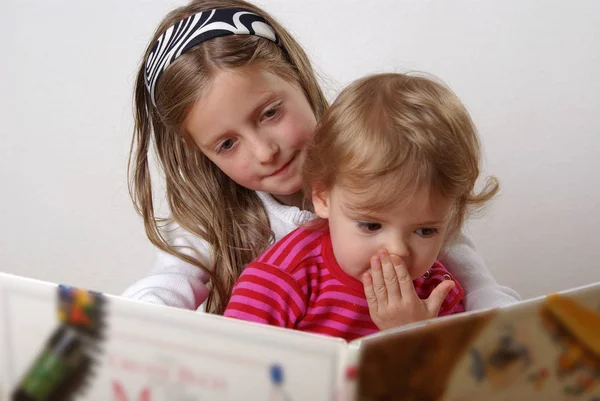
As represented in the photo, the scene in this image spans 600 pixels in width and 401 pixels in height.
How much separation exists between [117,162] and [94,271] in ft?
0.91

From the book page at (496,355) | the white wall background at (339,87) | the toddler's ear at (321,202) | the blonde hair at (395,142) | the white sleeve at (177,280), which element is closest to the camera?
the book page at (496,355)

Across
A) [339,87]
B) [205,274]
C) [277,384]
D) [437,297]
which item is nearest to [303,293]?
[437,297]

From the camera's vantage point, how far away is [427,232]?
0.92 m

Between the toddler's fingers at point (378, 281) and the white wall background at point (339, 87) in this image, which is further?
the white wall background at point (339, 87)

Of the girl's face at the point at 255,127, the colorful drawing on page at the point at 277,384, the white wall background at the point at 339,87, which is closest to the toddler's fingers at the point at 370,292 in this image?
the girl's face at the point at 255,127

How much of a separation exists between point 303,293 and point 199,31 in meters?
A: 0.36

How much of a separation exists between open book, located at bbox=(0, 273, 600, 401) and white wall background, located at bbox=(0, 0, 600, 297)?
0.99 metres

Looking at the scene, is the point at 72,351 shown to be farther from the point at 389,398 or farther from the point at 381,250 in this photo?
the point at 381,250

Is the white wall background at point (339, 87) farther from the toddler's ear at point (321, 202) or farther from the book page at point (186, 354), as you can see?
the book page at point (186, 354)

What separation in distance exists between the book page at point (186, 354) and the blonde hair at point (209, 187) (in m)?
0.49

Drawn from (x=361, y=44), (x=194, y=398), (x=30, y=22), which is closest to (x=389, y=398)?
(x=194, y=398)

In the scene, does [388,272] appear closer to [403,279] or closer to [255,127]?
[403,279]

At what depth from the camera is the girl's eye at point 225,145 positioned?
3.47 feet

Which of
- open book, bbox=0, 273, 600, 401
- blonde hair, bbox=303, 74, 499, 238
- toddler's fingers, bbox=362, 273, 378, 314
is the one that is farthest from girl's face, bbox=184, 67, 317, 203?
open book, bbox=0, 273, 600, 401
